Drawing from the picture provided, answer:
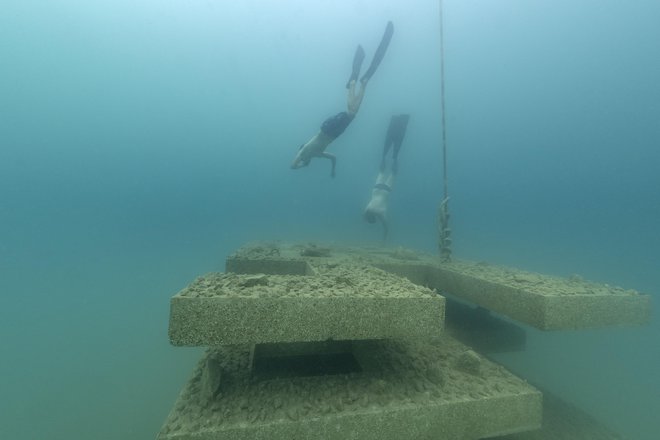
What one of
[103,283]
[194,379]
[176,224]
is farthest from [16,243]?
[194,379]

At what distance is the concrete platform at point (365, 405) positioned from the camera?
2.36 m

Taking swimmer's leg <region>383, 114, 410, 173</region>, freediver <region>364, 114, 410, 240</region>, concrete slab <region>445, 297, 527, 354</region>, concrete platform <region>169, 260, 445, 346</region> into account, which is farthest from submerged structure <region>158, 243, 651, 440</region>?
swimmer's leg <region>383, 114, 410, 173</region>

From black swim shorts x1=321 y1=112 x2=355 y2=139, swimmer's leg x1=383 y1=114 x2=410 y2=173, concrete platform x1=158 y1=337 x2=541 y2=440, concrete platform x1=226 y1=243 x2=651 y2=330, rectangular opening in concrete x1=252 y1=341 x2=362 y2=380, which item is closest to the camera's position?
concrete platform x1=158 y1=337 x2=541 y2=440

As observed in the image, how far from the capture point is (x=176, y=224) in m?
97.0

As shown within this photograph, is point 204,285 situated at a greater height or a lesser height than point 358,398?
greater

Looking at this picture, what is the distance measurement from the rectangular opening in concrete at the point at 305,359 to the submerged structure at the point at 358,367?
29 millimetres

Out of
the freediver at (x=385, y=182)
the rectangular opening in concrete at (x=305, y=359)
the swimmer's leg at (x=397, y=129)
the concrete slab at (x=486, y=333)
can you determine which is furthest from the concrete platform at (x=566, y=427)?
the swimmer's leg at (x=397, y=129)

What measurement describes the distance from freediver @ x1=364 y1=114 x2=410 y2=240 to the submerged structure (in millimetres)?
8117

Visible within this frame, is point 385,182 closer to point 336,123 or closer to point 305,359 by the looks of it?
point 336,123

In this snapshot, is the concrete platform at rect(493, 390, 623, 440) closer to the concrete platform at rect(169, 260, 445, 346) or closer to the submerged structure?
the submerged structure

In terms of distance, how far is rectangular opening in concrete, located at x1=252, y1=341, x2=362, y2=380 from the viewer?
3.80 metres

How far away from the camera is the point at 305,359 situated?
4.21m

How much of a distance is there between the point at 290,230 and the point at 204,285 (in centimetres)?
8144

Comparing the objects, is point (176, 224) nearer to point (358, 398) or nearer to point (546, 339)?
point (546, 339)
